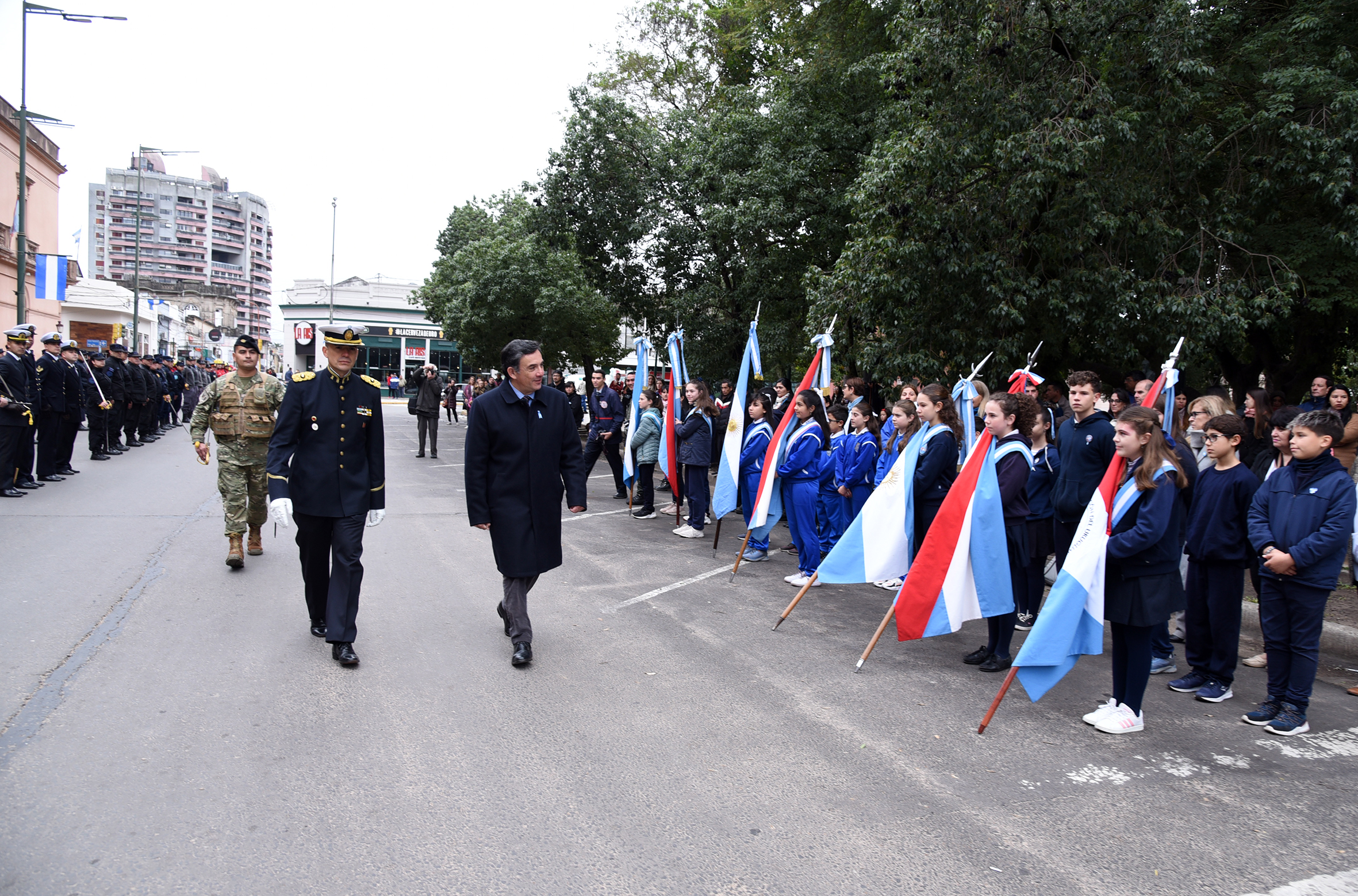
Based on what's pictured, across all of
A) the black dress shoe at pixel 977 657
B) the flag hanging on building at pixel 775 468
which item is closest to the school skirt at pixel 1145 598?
the black dress shoe at pixel 977 657

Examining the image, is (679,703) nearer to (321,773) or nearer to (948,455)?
(321,773)

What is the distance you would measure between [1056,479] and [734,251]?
1341cm

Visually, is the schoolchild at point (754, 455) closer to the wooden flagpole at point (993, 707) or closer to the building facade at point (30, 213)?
the wooden flagpole at point (993, 707)

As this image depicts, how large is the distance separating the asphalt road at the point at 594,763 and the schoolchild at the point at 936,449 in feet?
3.52

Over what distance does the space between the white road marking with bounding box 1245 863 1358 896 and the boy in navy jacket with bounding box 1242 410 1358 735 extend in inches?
65.6

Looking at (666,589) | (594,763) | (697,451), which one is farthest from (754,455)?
(594,763)

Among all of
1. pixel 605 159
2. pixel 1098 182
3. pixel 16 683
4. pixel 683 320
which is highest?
pixel 605 159

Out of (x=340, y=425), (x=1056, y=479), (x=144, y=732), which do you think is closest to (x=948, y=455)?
(x=1056, y=479)

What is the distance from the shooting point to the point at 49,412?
1280 centimetres

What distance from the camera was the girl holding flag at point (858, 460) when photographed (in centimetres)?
853

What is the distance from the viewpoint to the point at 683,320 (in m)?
19.8

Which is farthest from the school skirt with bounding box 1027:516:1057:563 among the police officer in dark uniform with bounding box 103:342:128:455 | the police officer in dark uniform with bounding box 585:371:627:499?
the police officer in dark uniform with bounding box 103:342:128:455

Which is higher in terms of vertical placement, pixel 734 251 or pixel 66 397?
pixel 734 251

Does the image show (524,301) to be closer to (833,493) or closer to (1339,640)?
(833,493)
